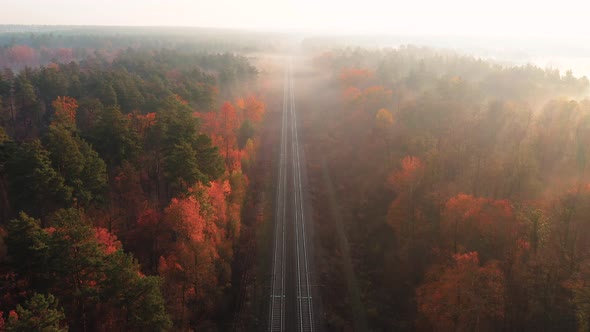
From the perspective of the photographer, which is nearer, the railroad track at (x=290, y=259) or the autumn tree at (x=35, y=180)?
the autumn tree at (x=35, y=180)

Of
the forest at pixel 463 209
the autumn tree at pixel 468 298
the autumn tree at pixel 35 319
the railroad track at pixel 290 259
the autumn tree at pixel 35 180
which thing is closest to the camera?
the autumn tree at pixel 35 319

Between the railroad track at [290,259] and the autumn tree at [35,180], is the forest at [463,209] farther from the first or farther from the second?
the autumn tree at [35,180]

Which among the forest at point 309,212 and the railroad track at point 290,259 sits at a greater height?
the forest at point 309,212

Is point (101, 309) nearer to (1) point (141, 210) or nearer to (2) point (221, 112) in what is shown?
(1) point (141, 210)

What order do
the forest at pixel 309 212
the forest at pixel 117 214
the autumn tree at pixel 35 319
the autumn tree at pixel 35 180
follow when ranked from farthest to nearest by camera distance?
the autumn tree at pixel 35 180
the forest at pixel 309 212
the forest at pixel 117 214
the autumn tree at pixel 35 319

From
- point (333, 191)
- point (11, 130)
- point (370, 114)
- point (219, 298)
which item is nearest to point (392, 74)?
point (370, 114)

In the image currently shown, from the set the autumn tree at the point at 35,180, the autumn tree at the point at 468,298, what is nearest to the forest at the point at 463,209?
the autumn tree at the point at 468,298

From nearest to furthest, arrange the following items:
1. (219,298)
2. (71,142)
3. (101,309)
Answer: (101,309) → (71,142) → (219,298)
